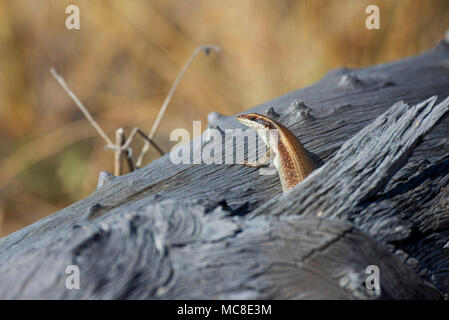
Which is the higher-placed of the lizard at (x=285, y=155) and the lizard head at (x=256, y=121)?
the lizard head at (x=256, y=121)

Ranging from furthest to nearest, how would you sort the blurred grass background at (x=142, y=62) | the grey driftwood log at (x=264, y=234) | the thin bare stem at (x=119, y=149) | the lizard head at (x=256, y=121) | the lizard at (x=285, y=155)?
the blurred grass background at (x=142, y=62)
the thin bare stem at (x=119, y=149)
the lizard head at (x=256, y=121)
the lizard at (x=285, y=155)
the grey driftwood log at (x=264, y=234)

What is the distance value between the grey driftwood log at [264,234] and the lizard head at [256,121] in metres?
0.28

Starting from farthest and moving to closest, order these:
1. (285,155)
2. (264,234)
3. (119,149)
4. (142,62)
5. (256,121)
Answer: (142,62), (119,149), (256,121), (285,155), (264,234)

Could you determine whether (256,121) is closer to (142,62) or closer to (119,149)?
(119,149)

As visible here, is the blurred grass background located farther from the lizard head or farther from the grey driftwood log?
the grey driftwood log

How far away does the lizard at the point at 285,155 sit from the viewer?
197cm

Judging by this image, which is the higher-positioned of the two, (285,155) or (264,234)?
(285,155)

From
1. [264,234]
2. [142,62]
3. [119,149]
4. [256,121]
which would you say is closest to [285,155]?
[256,121]

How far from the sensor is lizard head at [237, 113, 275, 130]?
2.24 metres

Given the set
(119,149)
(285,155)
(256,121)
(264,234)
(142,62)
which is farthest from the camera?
(142,62)

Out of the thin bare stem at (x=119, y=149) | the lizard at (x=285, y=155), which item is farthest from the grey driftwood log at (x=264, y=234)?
the thin bare stem at (x=119, y=149)

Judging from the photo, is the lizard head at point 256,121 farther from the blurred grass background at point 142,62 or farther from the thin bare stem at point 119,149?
the blurred grass background at point 142,62

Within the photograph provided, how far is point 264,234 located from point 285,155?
62 cm

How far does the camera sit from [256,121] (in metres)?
2.36
